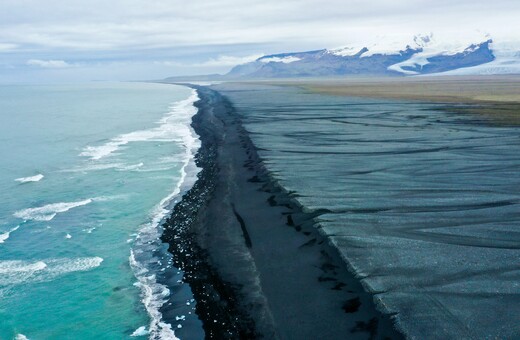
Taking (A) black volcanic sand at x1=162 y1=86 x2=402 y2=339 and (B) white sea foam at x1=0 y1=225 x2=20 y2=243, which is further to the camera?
(B) white sea foam at x1=0 y1=225 x2=20 y2=243

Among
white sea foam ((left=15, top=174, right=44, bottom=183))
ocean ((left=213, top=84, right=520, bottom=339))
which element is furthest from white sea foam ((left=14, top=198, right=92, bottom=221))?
ocean ((left=213, top=84, right=520, bottom=339))

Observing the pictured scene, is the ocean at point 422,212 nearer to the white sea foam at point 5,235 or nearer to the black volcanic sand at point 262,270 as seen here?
the black volcanic sand at point 262,270

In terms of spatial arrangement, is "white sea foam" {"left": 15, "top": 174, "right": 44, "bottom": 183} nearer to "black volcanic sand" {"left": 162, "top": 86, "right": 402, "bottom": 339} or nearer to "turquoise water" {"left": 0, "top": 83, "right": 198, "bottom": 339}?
"turquoise water" {"left": 0, "top": 83, "right": 198, "bottom": 339}

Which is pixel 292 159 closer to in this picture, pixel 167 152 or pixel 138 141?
pixel 167 152

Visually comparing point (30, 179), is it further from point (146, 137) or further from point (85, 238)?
point (146, 137)

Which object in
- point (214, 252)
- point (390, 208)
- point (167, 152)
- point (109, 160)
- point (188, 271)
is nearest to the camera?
point (188, 271)

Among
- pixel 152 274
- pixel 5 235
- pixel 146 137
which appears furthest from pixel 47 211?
pixel 146 137

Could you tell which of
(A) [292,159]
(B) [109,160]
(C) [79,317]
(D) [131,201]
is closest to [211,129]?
(B) [109,160]

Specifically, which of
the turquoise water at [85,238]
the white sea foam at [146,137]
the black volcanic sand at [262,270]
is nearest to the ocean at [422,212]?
the black volcanic sand at [262,270]
